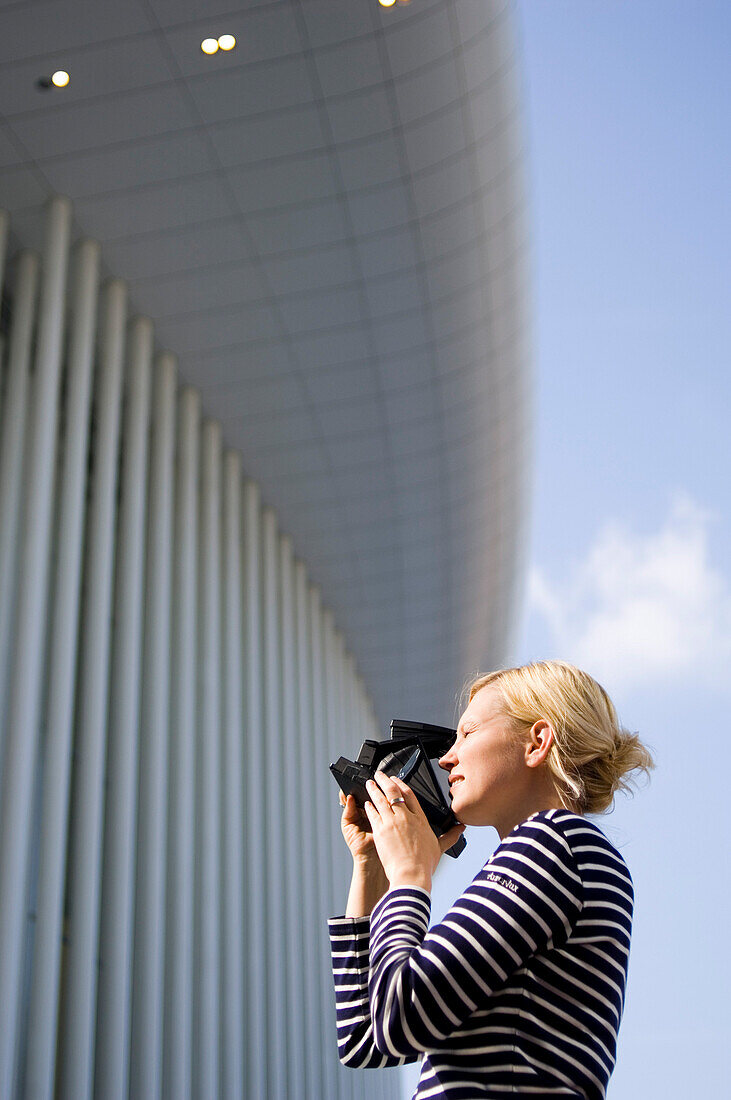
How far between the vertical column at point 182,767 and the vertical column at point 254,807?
4.02 feet

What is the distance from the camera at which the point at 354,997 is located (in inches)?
68.6

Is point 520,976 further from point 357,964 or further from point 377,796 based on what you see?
point 377,796

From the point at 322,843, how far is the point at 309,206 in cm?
707

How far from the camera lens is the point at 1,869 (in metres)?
6.16

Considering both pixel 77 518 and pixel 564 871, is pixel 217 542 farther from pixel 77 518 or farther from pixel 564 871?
pixel 564 871

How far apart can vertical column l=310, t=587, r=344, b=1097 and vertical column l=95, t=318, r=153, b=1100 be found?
14.6ft

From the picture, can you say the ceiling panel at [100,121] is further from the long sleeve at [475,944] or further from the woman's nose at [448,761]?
the long sleeve at [475,944]

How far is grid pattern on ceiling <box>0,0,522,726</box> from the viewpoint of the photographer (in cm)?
687

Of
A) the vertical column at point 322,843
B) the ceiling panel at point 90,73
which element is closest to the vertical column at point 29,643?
the ceiling panel at point 90,73

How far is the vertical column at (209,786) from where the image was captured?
854 centimetres

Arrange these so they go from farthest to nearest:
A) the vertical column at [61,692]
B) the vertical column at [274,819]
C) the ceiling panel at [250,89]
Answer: the vertical column at [274,819] < the ceiling panel at [250,89] < the vertical column at [61,692]

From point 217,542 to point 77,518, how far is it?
2.80 m

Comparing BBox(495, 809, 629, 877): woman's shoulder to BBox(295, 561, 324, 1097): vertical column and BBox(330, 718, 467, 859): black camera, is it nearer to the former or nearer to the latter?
BBox(330, 718, 467, 859): black camera

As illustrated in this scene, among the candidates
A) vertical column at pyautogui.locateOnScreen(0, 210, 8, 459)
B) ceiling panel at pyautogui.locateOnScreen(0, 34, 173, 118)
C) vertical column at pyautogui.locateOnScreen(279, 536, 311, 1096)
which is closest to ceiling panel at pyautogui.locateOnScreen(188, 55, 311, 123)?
ceiling panel at pyautogui.locateOnScreen(0, 34, 173, 118)
